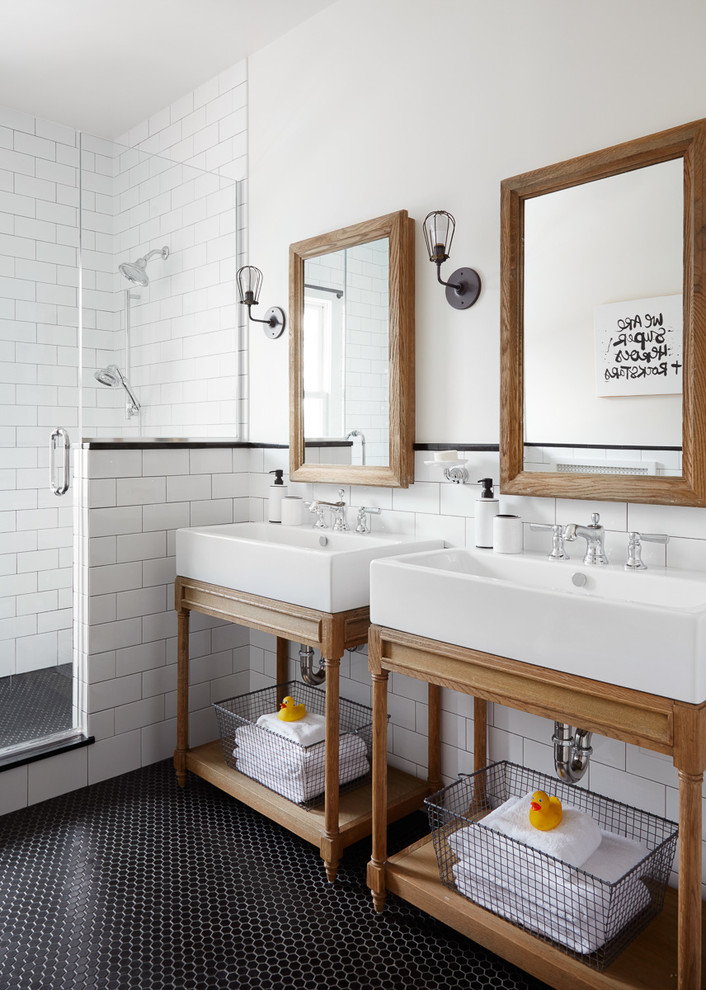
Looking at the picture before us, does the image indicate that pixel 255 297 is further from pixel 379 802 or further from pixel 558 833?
pixel 558 833

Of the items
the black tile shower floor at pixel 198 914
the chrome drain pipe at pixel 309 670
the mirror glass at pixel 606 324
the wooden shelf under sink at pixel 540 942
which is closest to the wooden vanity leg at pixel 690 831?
the wooden shelf under sink at pixel 540 942

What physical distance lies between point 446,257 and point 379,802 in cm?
161

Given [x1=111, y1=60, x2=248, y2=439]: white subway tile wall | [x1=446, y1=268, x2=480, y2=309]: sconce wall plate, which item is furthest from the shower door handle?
[x1=446, y1=268, x2=480, y2=309]: sconce wall plate

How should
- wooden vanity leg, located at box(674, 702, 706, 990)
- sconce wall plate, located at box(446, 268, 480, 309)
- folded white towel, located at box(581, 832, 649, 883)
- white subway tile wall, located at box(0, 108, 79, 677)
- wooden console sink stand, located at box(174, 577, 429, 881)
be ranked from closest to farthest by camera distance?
1. wooden vanity leg, located at box(674, 702, 706, 990)
2. folded white towel, located at box(581, 832, 649, 883)
3. wooden console sink stand, located at box(174, 577, 429, 881)
4. sconce wall plate, located at box(446, 268, 480, 309)
5. white subway tile wall, located at box(0, 108, 79, 677)

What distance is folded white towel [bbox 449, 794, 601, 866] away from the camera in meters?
1.66

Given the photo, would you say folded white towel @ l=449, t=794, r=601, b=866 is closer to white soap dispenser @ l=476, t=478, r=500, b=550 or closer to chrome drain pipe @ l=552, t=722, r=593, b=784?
chrome drain pipe @ l=552, t=722, r=593, b=784

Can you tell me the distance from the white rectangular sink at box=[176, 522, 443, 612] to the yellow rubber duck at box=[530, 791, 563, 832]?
0.73m

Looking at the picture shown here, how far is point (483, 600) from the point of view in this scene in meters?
1.67

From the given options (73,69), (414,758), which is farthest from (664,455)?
(73,69)

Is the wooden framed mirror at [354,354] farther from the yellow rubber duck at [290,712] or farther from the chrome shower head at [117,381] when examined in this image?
the yellow rubber duck at [290,712]

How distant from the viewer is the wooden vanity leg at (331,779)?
81.2 inches

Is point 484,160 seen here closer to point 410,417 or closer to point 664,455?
point 410,417

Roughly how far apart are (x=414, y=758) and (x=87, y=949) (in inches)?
46.3

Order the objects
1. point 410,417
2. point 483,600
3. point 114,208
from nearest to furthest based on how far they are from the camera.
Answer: point 483,600 → point 410,417 → point 114,208
